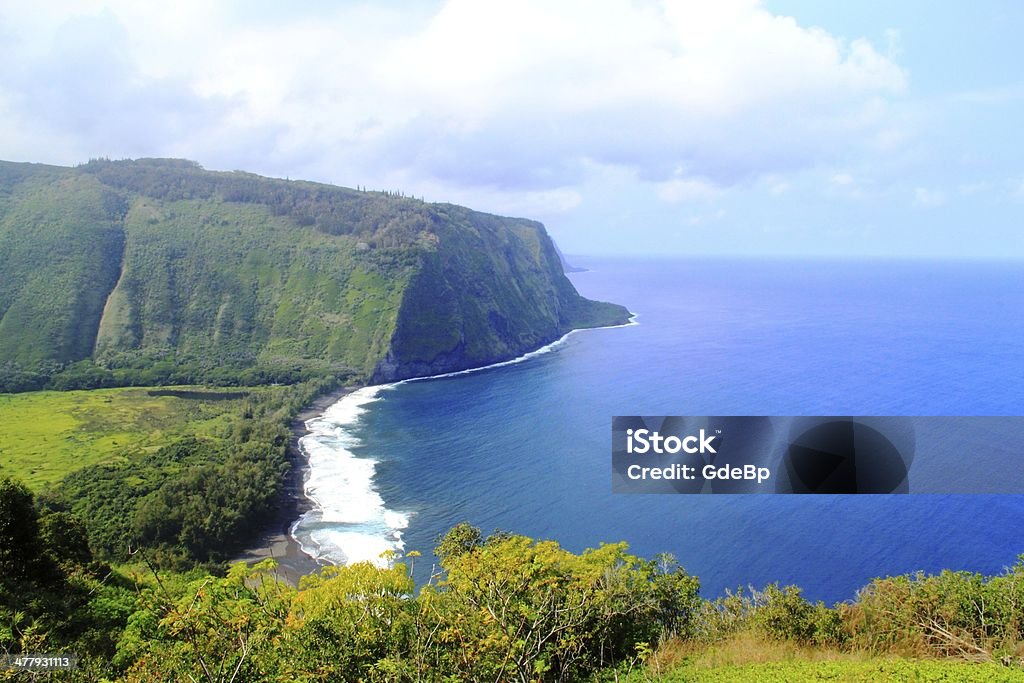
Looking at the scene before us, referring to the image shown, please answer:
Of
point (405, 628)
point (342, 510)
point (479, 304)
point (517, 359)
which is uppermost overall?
point (479, 304)

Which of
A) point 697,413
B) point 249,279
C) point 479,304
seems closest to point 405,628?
point 697,413

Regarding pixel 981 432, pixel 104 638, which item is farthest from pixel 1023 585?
pixel 981 432

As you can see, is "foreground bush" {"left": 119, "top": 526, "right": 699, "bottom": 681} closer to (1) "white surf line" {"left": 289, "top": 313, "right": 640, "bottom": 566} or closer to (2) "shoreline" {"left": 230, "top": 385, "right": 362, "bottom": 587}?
(2) "shoreline" {"left": 230, "top": 385, "right": 362, "bottom": 587}

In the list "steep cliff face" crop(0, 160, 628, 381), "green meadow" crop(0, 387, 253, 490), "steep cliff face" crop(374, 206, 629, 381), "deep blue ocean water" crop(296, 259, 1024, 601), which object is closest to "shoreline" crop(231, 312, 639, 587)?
"deep blue ocean water" crop(296, 259, 1024, 601)

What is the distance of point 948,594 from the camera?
559 inches

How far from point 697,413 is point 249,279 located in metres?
68.6

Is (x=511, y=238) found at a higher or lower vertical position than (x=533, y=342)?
higher

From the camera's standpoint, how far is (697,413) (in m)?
54.8

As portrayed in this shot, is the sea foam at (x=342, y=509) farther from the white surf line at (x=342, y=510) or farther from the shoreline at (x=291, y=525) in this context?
the shoreline at (x=291, y=525)

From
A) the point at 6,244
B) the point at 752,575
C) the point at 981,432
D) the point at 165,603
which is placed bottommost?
the point at 752,575

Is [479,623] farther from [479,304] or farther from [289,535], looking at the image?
[479,304]

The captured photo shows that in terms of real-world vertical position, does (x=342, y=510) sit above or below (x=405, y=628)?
below

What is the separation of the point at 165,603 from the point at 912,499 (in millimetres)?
39432

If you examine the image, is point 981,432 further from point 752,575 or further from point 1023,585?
point 1023,585
